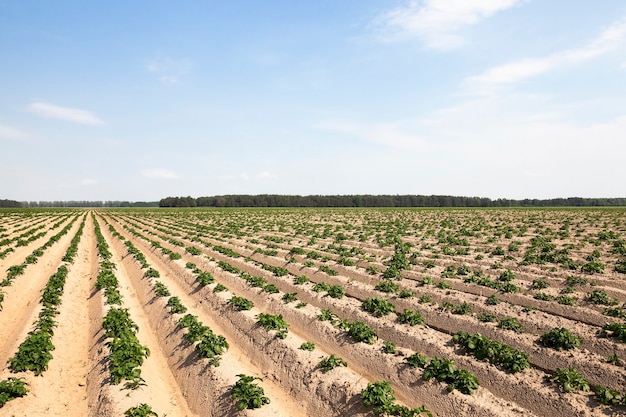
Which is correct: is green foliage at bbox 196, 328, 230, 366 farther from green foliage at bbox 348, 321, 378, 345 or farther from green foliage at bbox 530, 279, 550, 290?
green foliage at bbox 530, 279, 550, 290

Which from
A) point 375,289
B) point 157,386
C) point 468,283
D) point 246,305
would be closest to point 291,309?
point 246,305

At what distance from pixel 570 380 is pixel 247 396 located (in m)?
7.31

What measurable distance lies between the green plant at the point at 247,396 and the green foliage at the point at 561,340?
306 inches

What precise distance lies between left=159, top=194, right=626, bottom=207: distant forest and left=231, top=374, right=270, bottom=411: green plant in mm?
169725

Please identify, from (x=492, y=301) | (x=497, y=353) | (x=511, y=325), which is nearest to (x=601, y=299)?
(x=492, y=301)

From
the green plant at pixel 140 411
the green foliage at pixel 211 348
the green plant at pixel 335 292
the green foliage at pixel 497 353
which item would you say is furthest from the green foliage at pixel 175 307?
the green foliage at pixel 497 353

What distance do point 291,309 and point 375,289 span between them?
13.0 feet

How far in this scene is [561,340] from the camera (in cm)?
952

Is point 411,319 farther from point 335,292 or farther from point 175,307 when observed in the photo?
point 175,307

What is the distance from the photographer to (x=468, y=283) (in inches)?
639

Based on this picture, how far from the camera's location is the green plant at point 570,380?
7.79m

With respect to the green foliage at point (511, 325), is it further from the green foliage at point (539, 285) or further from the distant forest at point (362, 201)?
the distant forest at point (362, 201)

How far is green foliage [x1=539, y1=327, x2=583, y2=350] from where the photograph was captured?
9508mm

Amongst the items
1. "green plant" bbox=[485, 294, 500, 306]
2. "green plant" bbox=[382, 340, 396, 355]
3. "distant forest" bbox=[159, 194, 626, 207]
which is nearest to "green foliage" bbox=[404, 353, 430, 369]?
"green plant" bbox=[382, 340, 396, 355]
